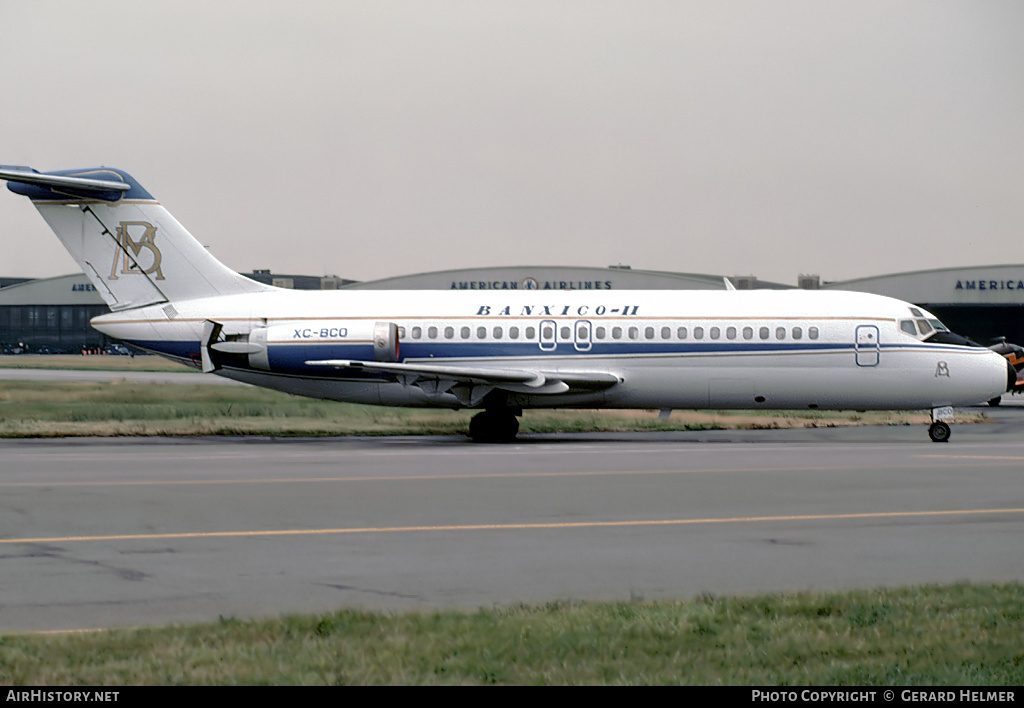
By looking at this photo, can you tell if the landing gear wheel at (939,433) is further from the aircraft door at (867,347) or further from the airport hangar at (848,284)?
the airport hangar at (848,284)

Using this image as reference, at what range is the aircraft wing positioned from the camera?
24531mm

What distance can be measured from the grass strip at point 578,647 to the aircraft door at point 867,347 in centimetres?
1758

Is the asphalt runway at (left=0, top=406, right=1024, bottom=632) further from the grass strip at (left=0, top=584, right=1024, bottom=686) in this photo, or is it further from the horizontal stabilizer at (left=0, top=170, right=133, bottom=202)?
the horizontal stabilizer at (left=0, top=170, right=133, bottom=202)

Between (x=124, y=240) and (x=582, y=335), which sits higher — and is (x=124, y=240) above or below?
above

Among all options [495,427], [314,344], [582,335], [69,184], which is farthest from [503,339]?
[69,184]

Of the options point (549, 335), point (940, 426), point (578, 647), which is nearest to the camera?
point (578, 647)

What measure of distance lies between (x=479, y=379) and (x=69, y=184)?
10419 millimetres

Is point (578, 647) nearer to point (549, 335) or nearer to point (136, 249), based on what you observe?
point (549, 335)

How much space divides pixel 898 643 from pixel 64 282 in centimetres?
9790

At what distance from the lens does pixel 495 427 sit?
85.0 ft

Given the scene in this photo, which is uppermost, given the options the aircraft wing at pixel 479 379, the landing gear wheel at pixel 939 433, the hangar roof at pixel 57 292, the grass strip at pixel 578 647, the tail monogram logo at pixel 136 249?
the hangar roof at pixel 57 292

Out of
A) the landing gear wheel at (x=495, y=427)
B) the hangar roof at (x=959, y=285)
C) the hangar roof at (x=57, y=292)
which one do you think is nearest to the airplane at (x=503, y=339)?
the landing gear wheel at (x=495, y=427)

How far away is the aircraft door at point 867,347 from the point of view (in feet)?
81.7
